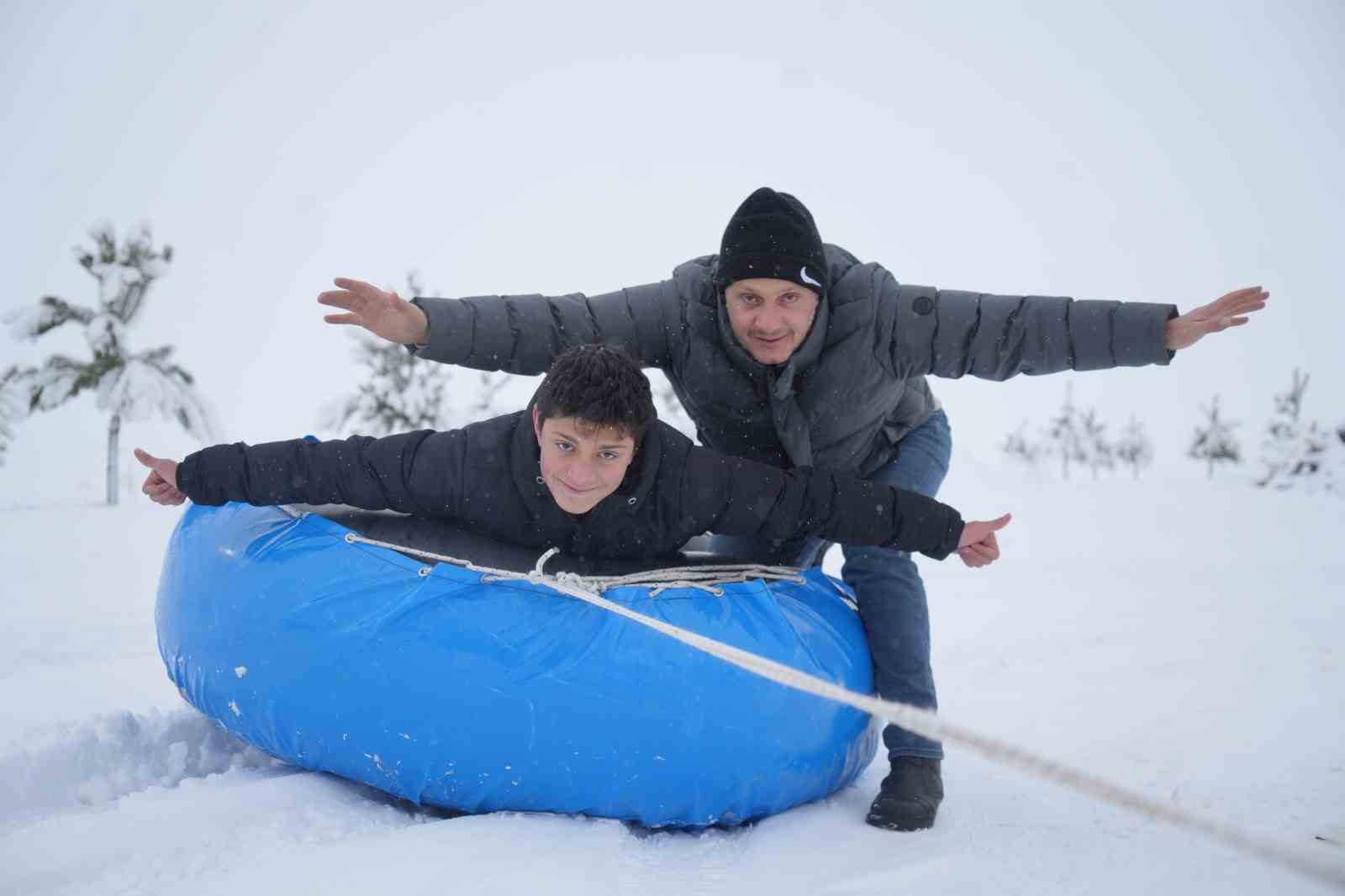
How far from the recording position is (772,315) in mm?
2645

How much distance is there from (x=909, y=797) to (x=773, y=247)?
1.50 m

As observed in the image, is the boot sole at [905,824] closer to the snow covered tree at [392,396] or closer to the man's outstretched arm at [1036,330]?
the man's outstretched arm at [1036,330]

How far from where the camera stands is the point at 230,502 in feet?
8.33

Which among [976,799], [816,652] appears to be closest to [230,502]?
[816,652]

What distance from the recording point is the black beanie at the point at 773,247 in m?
2.66

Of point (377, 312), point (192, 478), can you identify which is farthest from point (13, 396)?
point (377, 312)

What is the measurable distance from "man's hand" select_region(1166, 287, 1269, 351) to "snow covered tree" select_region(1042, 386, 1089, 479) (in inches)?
1588

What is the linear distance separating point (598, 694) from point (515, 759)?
24 centimetres

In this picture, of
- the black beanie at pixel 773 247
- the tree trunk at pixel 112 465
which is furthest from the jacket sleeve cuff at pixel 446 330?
the tree trunk at pixel 112 465

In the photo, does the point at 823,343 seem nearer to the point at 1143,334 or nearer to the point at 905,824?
the point at 1143,334

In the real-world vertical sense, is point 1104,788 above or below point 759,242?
below

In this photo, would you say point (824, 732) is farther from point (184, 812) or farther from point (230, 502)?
point (230, 502)

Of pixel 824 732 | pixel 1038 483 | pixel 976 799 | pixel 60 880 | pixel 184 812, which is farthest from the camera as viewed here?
pixel 1038 483

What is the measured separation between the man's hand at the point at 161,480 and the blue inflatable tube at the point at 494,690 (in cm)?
33
